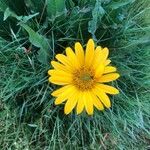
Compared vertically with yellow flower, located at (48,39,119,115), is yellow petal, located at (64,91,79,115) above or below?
below

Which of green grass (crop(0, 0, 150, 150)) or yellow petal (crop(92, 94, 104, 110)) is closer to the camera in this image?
yellow petal (crop(92, 94, 104, 110))

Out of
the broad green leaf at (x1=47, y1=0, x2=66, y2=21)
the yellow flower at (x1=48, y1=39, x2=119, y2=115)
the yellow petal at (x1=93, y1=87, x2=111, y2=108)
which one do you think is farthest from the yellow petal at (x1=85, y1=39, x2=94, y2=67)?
the broad green leaf at (x1=47, y1=0, x2=66, y2=21)

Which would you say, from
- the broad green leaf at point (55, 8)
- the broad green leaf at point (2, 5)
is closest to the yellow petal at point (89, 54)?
the broad green leaf at point (55, 8)

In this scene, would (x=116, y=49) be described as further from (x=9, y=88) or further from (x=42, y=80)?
(x=9, y=88)

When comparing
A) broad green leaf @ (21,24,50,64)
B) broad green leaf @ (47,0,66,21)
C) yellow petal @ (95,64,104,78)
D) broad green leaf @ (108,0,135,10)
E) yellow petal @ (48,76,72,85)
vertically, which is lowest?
yellow petal @ (48,76,72,85)

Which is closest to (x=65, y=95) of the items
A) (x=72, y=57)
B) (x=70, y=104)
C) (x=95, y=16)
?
(x=70, y=104)

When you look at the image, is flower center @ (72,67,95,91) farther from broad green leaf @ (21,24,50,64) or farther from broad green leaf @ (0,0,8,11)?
broad green leaf @ (0,0,8,11)

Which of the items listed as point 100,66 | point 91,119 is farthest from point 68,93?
point 91,119
